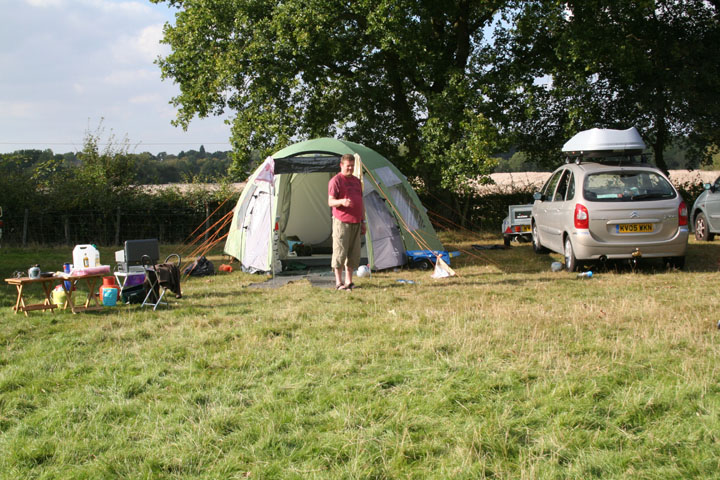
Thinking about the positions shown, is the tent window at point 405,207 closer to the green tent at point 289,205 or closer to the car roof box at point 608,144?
the green tent at point 289,205

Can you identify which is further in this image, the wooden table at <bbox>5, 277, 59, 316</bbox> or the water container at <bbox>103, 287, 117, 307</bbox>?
the water container at <bbox>103, 287, 117, 307</bbox>

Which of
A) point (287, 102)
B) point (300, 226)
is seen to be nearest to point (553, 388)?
point (300, 226)

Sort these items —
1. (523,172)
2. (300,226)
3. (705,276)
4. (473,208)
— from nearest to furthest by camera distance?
1. (705,276)
2. (300,226)
3. (473,208)
4. (523,172)

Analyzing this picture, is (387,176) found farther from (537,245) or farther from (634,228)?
(634,228)

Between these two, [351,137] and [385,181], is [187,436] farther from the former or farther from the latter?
[351,137]

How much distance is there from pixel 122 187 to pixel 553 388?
1625cm

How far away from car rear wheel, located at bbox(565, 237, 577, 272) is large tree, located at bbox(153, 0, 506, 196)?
4766 mm

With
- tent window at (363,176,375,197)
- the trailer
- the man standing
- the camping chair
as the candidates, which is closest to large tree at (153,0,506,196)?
the trailer

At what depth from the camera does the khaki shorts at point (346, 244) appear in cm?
843

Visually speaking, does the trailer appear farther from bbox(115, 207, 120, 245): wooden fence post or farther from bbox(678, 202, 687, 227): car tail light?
bbox(115, 207, 120, 245): wooden fence post

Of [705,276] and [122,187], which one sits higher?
[122,187]

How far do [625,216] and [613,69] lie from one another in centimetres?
902

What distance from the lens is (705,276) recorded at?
8781mm

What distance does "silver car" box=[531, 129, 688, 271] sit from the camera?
8.94 metres
